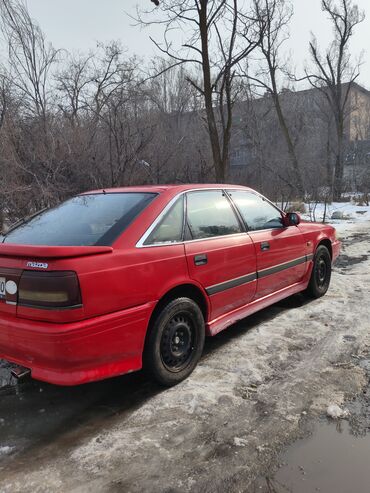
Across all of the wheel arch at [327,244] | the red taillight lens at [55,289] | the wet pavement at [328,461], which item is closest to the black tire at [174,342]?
the red taillight lens at [55,289]

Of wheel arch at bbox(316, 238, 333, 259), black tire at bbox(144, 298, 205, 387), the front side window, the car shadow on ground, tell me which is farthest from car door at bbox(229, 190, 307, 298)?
the car shadow on ground

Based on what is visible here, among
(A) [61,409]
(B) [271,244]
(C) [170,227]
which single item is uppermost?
(C) [170,227]

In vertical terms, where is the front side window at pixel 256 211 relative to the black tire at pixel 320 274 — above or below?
above

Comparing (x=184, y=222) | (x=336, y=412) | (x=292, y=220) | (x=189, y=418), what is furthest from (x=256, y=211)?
(x=189, y=418)

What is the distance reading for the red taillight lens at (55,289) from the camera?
2.72 meters

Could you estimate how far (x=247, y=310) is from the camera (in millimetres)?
4383

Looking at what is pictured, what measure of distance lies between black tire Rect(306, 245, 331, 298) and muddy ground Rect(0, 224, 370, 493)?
1203 millimetres

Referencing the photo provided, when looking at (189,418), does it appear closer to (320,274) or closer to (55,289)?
(55,289)

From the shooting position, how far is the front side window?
458cm

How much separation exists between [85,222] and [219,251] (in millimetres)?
1191

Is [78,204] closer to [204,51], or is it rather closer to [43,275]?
[43,275]

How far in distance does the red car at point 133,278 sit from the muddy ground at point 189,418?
0.32 meters

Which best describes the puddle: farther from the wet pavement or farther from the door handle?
the door handle

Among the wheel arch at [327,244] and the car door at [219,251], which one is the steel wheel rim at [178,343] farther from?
the wheel arch at [327,244]
